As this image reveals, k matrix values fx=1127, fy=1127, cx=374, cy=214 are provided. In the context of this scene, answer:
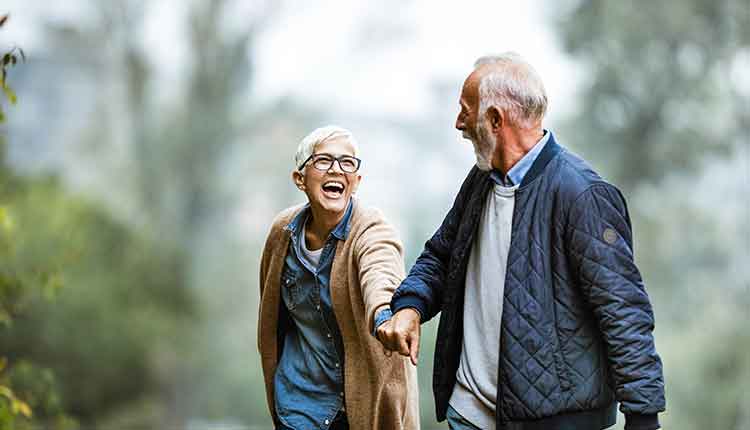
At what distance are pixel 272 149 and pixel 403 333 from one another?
21.3 meters

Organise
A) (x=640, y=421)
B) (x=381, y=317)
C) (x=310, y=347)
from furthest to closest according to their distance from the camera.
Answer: (x=310, y=347), (x=381, y=317), (x=640, y=421)

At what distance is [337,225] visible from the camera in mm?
4082

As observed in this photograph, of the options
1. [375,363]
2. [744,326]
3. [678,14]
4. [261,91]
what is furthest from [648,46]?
[375,363]

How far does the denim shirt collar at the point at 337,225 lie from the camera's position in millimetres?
4055

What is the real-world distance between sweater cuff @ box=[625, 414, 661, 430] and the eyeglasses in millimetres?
1472

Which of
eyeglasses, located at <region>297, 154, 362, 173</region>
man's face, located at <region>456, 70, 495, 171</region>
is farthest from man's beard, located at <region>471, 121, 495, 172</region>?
eyeglasses, located at <region>297, 154, 362, 173</region>

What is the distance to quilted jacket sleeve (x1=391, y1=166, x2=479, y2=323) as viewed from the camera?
3.52 meters

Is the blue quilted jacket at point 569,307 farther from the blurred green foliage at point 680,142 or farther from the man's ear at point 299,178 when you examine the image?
the blurred green foliage at point 680,142

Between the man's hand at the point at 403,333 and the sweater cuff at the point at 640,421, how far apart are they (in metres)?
0.71

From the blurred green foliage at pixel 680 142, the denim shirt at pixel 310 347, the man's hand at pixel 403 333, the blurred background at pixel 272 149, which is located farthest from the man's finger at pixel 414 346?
the blurred green foliage at pixel 680 142

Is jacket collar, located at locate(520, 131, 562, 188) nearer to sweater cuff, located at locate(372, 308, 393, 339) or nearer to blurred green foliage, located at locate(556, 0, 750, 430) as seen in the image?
sweater cuff, located at locate(372, 308, 393, 339)

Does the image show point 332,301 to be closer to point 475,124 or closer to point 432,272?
point 432,272

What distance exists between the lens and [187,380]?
75.4 feet

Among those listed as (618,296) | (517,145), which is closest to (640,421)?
(618,296)
